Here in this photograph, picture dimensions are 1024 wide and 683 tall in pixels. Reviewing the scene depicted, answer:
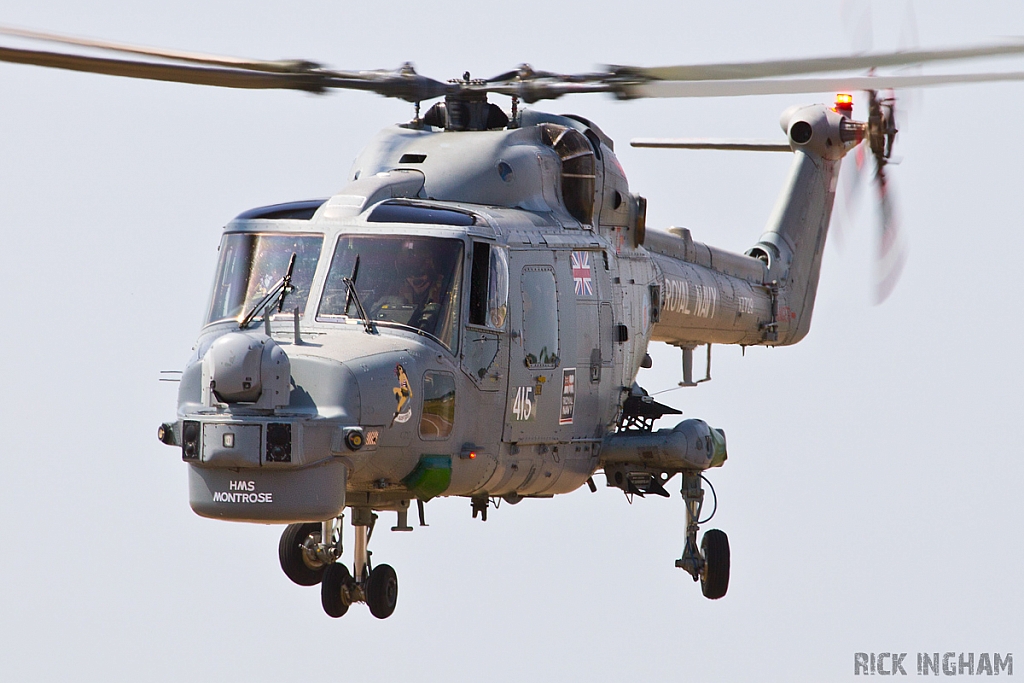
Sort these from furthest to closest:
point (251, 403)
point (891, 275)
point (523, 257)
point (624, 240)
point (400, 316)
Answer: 1. point (891, 275)
2. point (624, 240)
3. point (523, 257)
4. point (400, 316)
5. point (251, 403)

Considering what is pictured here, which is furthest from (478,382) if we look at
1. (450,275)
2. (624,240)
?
(624,240)

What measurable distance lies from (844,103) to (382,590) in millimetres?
9122

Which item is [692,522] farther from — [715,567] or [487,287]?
[487,287]

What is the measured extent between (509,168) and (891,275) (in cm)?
521

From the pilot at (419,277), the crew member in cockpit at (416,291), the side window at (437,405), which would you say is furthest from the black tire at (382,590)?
the pilot at (419,277)

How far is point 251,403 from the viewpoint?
1095 centimetres

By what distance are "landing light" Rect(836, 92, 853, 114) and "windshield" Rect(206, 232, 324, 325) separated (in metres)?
9.10

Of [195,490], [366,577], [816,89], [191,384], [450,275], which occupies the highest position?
[816,89]

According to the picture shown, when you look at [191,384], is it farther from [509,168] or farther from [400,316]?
[509,168]

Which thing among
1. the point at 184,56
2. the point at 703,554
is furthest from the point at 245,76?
the point at 703,554

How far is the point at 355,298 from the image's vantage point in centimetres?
1182

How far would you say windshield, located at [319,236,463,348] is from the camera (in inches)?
469

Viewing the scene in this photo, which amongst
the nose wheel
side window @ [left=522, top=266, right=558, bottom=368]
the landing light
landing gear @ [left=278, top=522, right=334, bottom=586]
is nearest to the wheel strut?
side window @ [left=522, top=266, right=558, bottom=368]

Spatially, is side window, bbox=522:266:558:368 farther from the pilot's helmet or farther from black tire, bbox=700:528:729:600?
black tire, bbox=700:528:729:600
